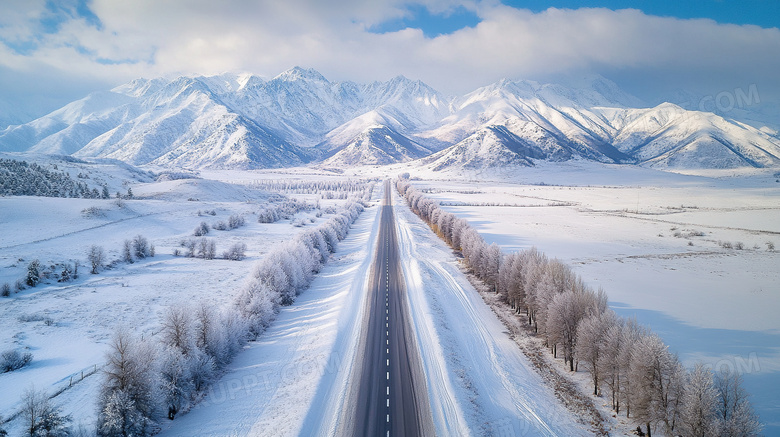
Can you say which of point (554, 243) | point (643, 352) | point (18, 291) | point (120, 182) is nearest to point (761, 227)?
point (554, 243)

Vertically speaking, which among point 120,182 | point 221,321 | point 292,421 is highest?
point 120,182

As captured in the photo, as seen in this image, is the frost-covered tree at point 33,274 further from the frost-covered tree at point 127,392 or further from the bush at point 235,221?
the bush at point 235,221

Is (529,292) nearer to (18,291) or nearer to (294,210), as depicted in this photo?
(18,291)

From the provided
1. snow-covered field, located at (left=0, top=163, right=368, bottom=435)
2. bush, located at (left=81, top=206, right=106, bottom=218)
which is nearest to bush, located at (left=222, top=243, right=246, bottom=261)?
snow-covered field, located at (left=0, top=163, right=368, bottom=435)

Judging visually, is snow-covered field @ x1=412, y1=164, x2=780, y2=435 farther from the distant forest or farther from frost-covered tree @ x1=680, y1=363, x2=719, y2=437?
the distant forest

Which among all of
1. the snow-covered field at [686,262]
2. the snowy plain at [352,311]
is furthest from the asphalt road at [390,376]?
the snow-covered field at [686,262]
